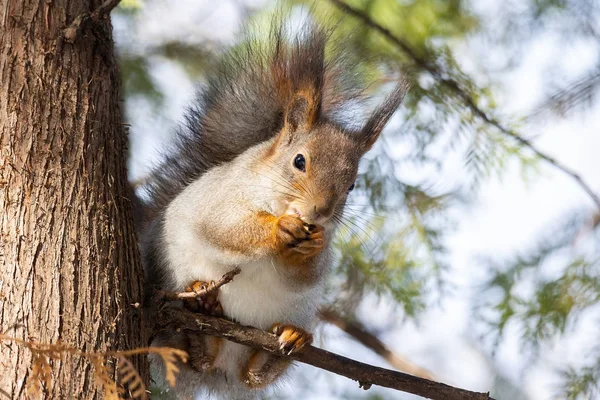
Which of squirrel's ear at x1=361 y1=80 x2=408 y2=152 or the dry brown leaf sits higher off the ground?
squirrel's ear at x1=361 y1=80 x2=408 y2=152

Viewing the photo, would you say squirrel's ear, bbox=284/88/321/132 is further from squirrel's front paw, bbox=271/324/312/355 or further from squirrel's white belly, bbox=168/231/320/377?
squirrel's front paw, bbox=271/324/312/355

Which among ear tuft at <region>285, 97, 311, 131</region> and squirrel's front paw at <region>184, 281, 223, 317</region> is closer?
squirrel's front paw at <region>184, 281, 223, 317</region>

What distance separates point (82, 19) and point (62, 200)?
46 cm

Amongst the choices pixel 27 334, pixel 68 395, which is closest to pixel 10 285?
pixel 27 334

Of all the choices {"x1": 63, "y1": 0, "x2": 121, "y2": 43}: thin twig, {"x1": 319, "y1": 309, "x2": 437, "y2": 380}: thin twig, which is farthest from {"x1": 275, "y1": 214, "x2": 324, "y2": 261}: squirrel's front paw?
{"x1": 319, "y1": 309, "x2": 437, "y2": 380}: thin twig

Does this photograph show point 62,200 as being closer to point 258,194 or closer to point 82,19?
point 82,19

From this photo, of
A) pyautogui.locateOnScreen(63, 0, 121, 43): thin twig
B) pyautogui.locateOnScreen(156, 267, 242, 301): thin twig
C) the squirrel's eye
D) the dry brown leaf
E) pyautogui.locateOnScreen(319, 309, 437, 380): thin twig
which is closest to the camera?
the dry brown leaf

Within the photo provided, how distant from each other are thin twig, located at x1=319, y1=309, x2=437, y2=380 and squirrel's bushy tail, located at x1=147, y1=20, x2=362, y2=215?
1.13 m

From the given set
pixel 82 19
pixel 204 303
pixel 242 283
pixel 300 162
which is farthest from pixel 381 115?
pixel 82 19

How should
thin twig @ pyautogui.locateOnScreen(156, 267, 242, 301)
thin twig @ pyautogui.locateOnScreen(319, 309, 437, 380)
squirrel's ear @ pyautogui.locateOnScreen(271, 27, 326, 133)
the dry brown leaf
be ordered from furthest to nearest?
1. thin twig @ pyautogui.locateOnScreen(319, 309, 437, 380)
2. squirrel's ear @ pyautogui.locateOnScreen(271, 27, 326, 133)
3. thin twig @ pyautogui.locateOnScreen(156, 267, 242, 301)
4. the dry brown leaf

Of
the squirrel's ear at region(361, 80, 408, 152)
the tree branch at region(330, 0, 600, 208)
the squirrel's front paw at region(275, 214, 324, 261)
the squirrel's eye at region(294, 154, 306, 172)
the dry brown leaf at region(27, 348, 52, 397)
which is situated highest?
the tree branch at region(330, 0, 600, 208)

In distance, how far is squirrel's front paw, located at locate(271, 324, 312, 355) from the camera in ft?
7.20

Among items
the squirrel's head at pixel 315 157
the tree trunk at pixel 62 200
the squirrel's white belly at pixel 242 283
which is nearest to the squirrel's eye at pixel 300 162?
the squirrel's head at pixel 315 157

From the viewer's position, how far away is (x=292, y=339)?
2.20 meters
